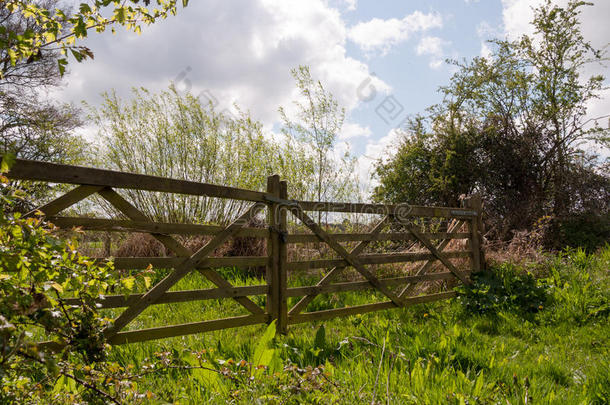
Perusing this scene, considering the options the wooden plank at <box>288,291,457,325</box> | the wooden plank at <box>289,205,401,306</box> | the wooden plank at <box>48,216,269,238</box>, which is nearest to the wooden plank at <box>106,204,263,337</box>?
the wooden plank at <box>48,216,269,238</box>

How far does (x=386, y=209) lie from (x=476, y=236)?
208 centimetres

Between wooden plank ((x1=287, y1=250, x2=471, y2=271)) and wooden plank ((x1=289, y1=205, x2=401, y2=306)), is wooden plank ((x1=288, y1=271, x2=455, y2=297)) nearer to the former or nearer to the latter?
wooden plank ((x1=289, y1=205, x2=401, y2=306))

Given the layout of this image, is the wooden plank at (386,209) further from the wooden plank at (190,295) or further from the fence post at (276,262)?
the wooden plank at (190,295)

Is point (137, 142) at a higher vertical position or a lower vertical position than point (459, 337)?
higher

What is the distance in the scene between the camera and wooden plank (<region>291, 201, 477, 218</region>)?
15.1 feet

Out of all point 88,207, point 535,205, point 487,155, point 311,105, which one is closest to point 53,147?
point 88,207

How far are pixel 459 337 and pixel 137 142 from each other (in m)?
7.13

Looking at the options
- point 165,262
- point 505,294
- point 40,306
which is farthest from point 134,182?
point 505,294

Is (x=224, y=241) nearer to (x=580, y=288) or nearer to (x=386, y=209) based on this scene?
(x=386, y=209)

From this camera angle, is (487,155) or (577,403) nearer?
(577,403)

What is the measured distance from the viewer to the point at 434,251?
18.9 feet

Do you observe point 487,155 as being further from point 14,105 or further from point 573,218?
point 14,105

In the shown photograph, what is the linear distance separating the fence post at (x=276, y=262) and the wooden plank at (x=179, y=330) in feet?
0.53

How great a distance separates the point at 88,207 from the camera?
8172 millimetres
